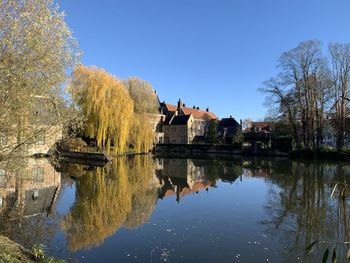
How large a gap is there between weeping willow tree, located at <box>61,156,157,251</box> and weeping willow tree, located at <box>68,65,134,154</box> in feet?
41.4

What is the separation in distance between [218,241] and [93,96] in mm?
24396

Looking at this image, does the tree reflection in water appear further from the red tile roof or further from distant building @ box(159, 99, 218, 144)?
the red tile roof

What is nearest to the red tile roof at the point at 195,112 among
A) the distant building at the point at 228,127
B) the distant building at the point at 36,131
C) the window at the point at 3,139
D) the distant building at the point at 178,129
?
the distant building at the point at 178,129

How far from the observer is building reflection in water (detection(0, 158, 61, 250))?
8234 millimetres

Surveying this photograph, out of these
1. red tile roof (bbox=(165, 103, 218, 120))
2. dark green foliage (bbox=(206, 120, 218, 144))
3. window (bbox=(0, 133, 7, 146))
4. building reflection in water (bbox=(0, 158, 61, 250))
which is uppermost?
red tile roof (bbox=(165, 103, 218, 120))

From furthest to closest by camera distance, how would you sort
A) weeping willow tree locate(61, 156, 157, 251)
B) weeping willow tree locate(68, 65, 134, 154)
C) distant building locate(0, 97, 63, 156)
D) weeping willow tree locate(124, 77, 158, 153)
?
weeping willow tree locate(124, 77, 158, 153) < weeping willow tree locate(68, 65, 134, 154) < weeping willow tree locate(61, 156, 157, 251) < distant building locate(0, 97, 63, 156)

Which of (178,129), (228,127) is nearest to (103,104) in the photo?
(178,129)

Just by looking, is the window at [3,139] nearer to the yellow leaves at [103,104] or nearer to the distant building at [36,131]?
the distant building at [36,131]

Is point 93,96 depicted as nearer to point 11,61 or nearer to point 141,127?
point 141,127

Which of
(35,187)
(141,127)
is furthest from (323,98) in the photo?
(35,187)

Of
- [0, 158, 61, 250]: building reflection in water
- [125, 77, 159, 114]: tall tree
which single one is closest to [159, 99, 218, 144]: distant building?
[125, 77, 159, 114]: tall tree

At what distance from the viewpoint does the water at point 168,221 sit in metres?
7.55

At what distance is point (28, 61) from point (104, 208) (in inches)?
240

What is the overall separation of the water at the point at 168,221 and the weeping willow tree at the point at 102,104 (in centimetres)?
1430
